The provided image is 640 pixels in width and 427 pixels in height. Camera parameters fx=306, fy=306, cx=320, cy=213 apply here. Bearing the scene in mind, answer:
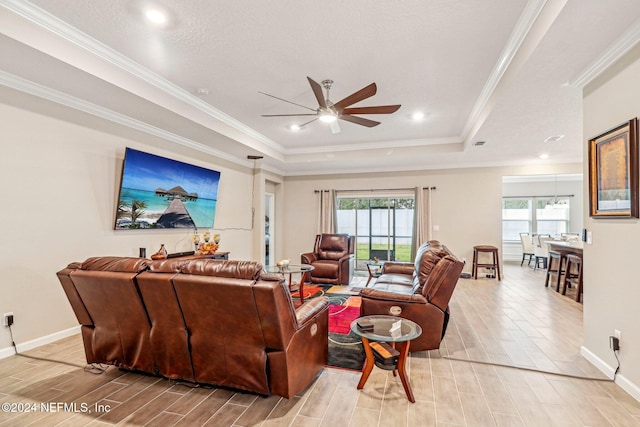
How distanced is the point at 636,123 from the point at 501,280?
16.8 feet

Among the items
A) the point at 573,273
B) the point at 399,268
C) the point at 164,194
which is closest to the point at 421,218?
the point at 399,268

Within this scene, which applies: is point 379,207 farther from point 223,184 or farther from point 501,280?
point 223,184

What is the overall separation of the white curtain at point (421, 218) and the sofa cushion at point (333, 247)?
5.96ft

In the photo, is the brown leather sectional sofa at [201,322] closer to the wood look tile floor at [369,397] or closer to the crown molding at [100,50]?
the wood look tile floor at [369,397]

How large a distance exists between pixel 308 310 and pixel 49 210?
300 centimetres

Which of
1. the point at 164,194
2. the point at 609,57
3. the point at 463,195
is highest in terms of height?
the point at 609,57

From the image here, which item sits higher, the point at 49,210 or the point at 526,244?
the point at 49,210

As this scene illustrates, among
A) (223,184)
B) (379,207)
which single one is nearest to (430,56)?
(223,184)

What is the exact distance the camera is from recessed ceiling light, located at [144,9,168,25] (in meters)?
2.43

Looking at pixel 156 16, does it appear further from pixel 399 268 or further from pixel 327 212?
pixel 327 212

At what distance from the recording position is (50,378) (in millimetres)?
2516

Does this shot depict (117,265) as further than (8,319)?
No

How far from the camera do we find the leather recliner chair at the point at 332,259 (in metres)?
6.06

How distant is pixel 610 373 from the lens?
2.50 metres
